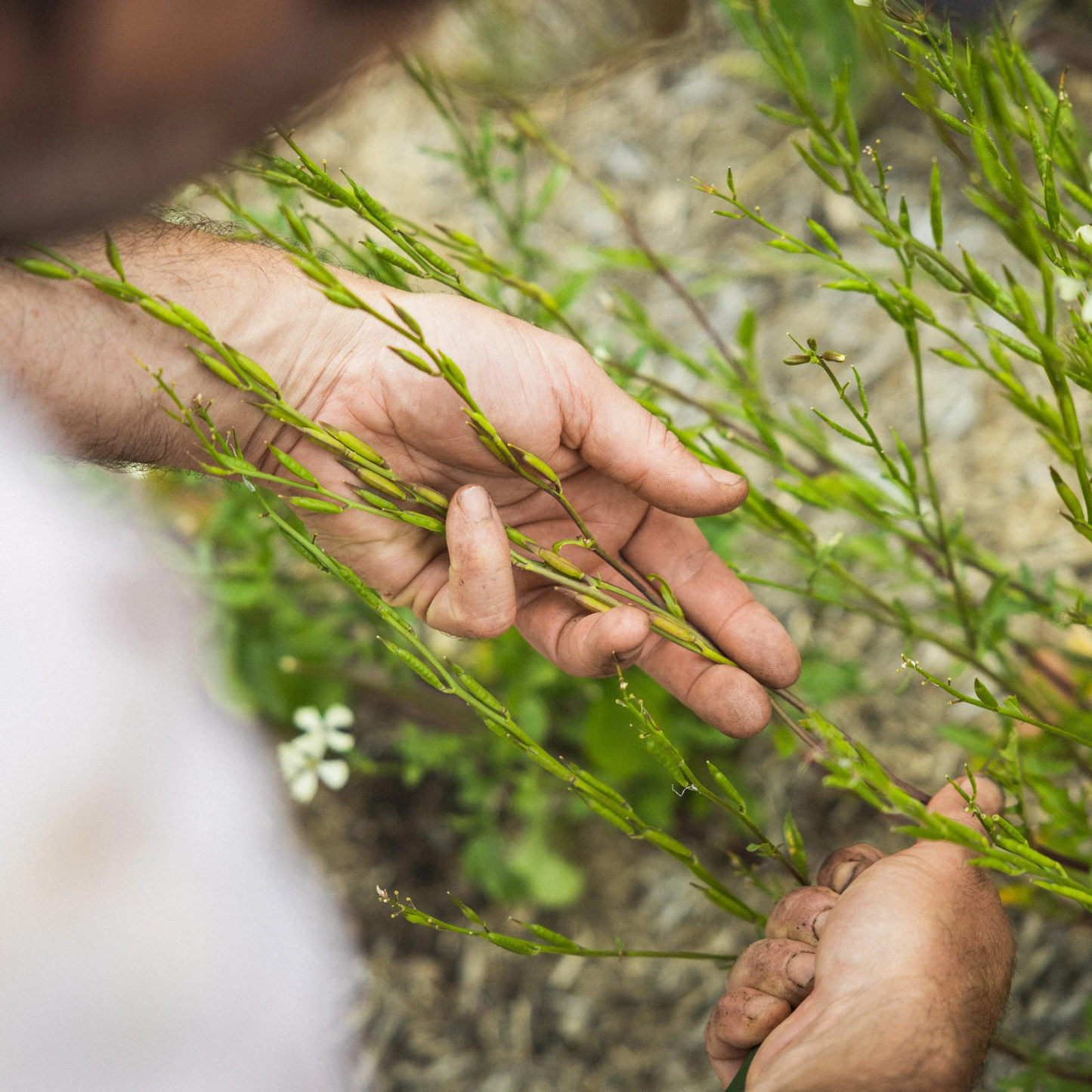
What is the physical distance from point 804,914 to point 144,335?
0.88 m

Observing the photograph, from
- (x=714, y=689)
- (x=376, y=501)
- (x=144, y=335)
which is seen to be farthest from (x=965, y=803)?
(x=144, y=335)

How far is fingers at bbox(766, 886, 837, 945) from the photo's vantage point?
2.42ft

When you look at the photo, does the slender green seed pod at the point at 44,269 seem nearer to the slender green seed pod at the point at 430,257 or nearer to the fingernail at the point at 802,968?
the slender green seed pod at the point at 430,257

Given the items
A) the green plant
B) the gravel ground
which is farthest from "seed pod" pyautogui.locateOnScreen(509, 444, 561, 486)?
the gravel ground

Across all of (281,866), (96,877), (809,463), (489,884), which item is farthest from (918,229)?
(96,877)

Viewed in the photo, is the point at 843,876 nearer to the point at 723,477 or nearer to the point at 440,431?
the point at 723,477

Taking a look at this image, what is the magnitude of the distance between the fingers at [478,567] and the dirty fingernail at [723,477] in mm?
212

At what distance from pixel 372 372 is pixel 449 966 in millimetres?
1159

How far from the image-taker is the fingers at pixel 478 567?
0.80m

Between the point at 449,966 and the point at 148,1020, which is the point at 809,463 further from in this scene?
the point at 148,1020

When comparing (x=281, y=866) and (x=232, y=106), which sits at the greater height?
(x=232, y=106)

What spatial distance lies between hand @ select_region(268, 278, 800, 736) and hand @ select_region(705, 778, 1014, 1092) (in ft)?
0.59

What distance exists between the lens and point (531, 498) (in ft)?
3.37

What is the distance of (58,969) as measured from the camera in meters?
1.27
